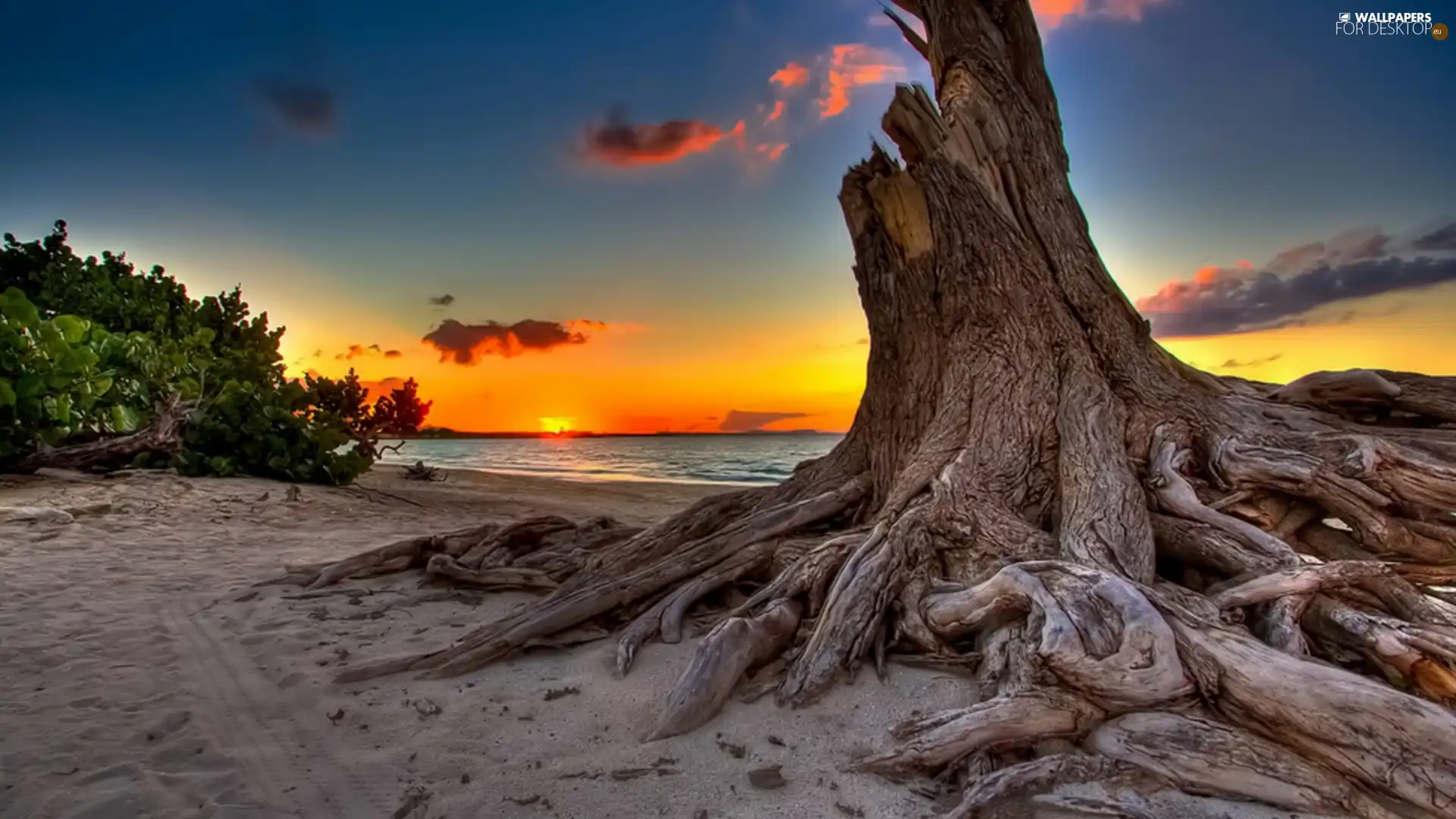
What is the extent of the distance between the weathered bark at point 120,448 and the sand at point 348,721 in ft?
19.8

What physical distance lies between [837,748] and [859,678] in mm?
475

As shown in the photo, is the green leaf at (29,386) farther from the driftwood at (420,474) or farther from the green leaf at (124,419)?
the driftwood at (420,474)

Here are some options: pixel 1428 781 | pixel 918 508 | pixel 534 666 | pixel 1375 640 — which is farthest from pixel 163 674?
pixel 1375 640

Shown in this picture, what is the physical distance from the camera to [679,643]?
3.92m

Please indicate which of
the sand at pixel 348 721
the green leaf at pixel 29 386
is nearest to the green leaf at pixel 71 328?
the green leaf at pixel 29 386

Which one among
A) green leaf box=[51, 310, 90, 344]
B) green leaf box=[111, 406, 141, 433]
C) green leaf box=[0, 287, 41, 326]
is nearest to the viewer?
green leaf box=[0, 287, 41, 326]

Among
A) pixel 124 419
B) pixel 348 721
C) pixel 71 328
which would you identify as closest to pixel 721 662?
pixel 348 721

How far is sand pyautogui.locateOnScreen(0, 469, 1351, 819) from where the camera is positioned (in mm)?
2666

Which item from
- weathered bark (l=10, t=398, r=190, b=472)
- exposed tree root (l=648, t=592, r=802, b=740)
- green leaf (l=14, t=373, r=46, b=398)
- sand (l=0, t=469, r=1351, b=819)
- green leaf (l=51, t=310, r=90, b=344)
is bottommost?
sand (l=0, t=469, r=1351, b=819)

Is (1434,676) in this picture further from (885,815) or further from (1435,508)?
(885,815)

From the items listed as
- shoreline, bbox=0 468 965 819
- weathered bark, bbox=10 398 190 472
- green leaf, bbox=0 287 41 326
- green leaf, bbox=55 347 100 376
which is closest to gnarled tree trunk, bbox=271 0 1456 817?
shoreline, bbox=0 468 965 819

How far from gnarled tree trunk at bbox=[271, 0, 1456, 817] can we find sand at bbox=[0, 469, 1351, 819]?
0.68 feet

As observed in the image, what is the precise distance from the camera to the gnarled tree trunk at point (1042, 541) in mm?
2584

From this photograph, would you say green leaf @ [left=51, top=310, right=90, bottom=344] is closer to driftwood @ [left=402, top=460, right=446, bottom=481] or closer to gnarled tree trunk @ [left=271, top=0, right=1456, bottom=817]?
driftwood @ [left=402, top=460, right=446, bottom=481]
